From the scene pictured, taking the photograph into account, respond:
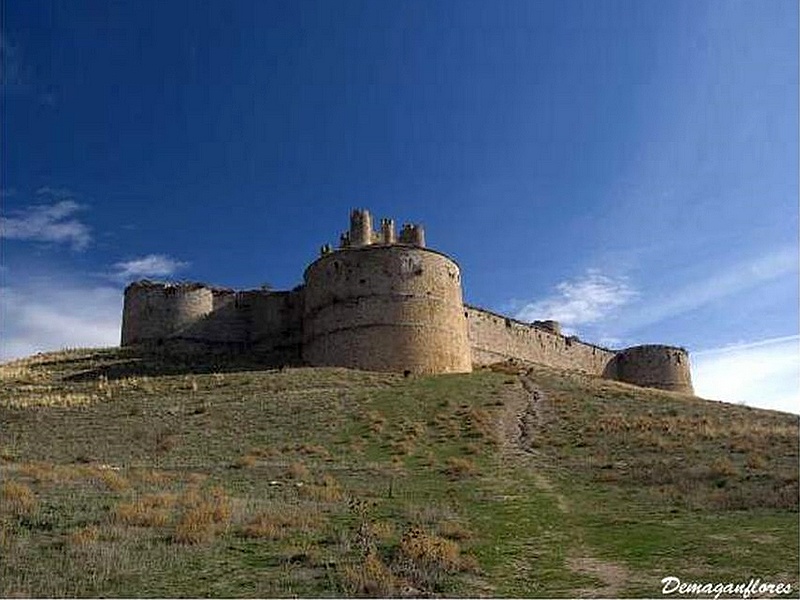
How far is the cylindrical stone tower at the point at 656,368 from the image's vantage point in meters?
58.0

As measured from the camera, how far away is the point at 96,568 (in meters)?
8.80

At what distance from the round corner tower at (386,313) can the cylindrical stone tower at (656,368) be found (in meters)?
23.2

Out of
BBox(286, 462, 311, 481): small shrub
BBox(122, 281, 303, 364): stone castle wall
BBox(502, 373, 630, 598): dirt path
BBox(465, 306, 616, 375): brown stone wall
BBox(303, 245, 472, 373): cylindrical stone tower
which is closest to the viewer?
BBox(502, 373, 630, 598): dirt path

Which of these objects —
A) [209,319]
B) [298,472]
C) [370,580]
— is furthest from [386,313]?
[370,580]

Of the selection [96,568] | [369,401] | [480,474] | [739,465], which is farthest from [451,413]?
[96,568]

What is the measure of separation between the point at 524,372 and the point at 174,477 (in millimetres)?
25605

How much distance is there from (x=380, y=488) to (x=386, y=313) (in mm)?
21151

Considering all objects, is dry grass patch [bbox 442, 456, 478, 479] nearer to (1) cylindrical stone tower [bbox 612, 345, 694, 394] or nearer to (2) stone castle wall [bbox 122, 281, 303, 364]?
(2) stone castle wall [bbox 122, 281, 303, 364]

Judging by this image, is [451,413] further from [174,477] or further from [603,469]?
[174,477]

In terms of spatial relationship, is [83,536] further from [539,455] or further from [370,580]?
[539,455]

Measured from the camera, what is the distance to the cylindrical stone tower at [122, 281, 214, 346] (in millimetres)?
43281

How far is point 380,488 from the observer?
16.2 metres

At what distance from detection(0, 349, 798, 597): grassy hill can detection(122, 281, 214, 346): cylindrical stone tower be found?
34.1ft

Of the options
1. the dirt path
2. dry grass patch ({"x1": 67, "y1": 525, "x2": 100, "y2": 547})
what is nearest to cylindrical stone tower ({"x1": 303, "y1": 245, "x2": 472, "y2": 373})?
the dirt path
